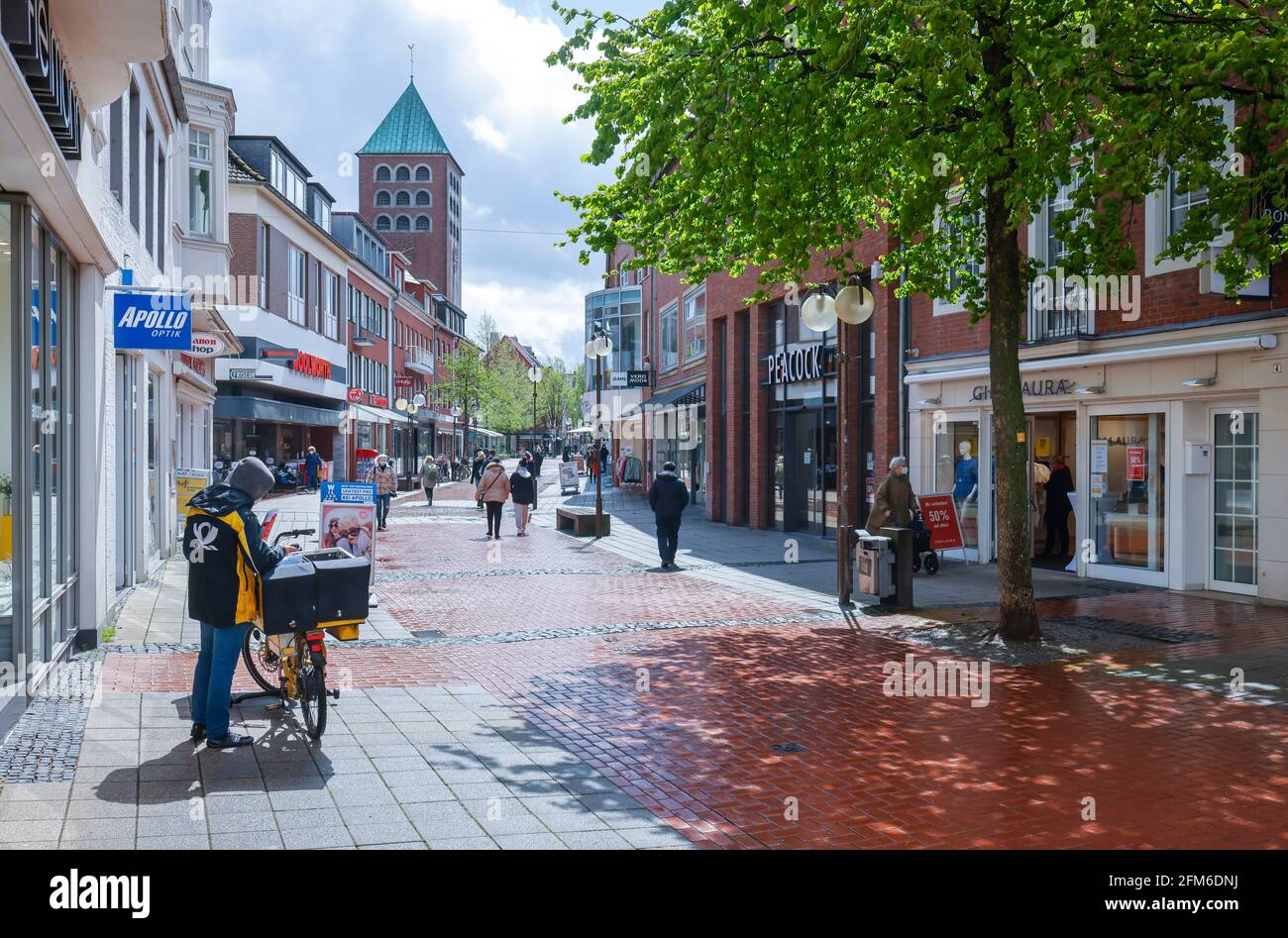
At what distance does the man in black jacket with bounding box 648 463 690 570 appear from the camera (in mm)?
16703

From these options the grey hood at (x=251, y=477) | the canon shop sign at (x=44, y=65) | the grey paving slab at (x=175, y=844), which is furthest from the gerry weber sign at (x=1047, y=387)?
the grey paving slab at (x=175, y=844)

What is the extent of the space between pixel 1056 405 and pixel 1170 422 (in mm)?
2071

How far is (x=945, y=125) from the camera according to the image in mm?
9641

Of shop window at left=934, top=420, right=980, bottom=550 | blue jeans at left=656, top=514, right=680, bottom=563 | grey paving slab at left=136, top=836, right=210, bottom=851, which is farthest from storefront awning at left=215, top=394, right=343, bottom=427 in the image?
grey paving slab at left=136, top=836, right=210, bottom=851

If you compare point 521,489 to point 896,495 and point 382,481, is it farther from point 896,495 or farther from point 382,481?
point 896,495

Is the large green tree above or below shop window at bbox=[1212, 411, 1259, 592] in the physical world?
above

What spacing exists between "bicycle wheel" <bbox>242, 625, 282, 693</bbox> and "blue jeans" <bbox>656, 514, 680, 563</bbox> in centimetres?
892

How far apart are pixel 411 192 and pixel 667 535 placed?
7748 cm

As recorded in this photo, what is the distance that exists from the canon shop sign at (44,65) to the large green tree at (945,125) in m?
4.36

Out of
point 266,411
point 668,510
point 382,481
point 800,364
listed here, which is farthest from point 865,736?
point 266,411

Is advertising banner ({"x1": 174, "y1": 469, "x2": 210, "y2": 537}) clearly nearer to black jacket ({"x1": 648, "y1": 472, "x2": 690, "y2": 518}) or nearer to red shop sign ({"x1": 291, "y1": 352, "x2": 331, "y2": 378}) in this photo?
black jacket ({"x1": 648, "y1": 472, "x2": 690, "y2": 518})

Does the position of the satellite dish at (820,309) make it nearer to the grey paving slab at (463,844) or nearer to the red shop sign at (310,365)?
the grey paving slab at (463,844)
